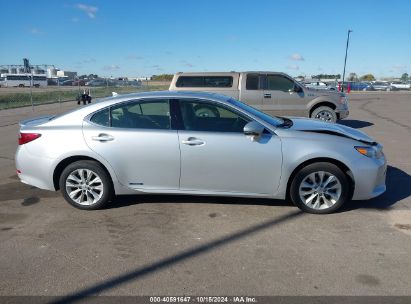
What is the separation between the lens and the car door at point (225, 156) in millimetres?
4273

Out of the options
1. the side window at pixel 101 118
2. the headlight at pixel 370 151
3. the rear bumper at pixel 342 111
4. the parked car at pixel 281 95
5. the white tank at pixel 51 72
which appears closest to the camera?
the headlight at pixel 370 151

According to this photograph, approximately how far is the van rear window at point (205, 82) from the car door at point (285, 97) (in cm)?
129

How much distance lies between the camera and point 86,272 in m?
3.21

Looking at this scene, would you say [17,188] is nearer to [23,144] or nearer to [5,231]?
[23,144]

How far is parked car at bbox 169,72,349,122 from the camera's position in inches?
440

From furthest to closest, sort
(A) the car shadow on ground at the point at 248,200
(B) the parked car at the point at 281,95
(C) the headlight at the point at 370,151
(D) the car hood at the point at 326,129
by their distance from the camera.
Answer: (B) the parked car at the point at 281,95, (A) the car shadow on ground at the point at 248,200, (D) the car hood at the point at 326,129, (C) the headlight at the point at 370,151

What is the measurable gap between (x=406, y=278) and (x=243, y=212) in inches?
76.7

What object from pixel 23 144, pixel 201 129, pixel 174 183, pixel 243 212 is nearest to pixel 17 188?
pixel 23 144

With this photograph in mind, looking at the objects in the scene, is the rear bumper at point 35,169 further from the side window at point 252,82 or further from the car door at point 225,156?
the side window at point 252,82

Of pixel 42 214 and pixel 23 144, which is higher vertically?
pixel 23 144

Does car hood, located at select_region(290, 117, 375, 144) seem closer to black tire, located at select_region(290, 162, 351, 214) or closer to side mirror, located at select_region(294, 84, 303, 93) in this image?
black tire, located at select_region(290, 162, 351, 214)

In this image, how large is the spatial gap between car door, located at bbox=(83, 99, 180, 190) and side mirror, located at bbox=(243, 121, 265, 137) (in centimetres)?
87

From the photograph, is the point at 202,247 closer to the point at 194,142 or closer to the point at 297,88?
the point at 194,142

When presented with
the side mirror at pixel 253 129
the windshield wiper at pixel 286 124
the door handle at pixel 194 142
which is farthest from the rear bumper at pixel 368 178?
the door handle at pixel 194 142
